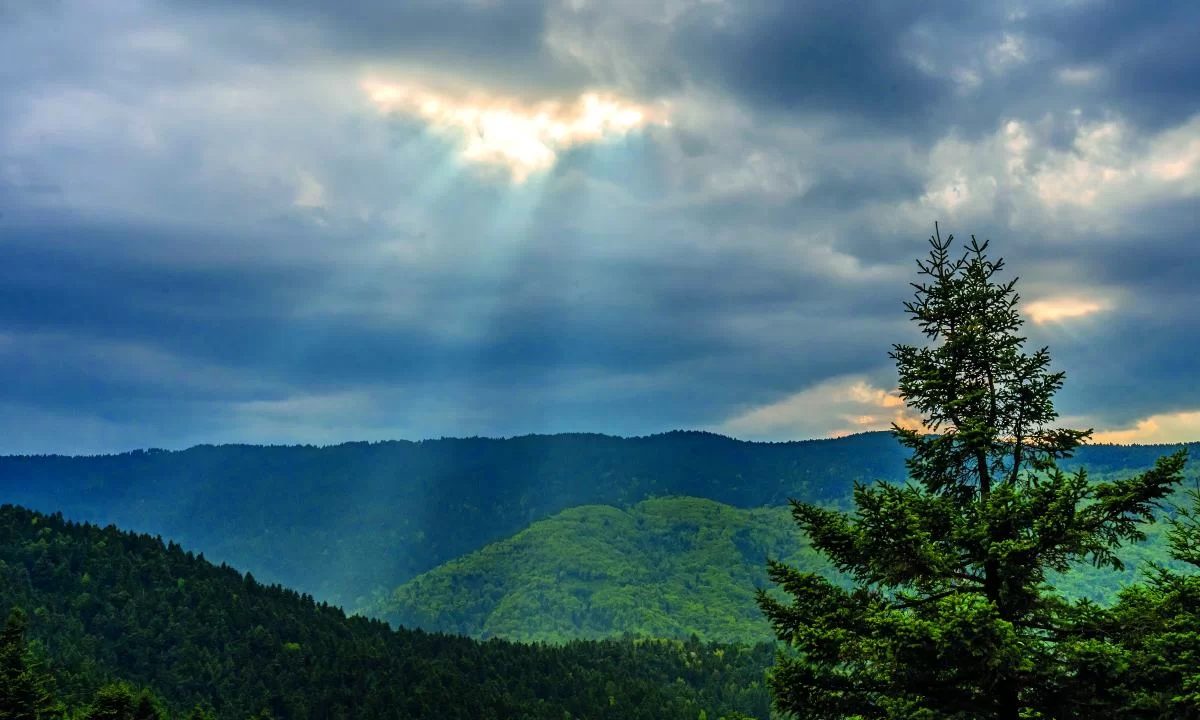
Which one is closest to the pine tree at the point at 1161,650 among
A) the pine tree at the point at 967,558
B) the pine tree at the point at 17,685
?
the pine tree at the point at 967,558

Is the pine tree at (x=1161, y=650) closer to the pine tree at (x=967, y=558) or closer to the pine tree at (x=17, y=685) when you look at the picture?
the pine tree at (x=967, y=558)

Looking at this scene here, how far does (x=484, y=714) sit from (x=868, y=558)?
620 feet

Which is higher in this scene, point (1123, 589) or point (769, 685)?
point (1123, 589)

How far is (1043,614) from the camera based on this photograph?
21.7m

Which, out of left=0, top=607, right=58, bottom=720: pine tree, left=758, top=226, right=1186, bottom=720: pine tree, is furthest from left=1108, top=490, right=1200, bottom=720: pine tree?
left=0, top=607, right=58, bottom=720: pine tree

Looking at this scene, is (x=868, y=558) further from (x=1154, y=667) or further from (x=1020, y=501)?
(x=1154, y=667)

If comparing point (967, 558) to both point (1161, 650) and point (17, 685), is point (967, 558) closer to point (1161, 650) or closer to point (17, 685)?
point (1161, 650)

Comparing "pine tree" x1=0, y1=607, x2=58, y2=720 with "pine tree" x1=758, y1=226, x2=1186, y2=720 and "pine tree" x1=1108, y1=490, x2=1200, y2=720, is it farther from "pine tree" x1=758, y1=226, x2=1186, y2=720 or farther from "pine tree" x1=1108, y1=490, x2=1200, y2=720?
"pine tree" x1=1108, y1=490, x2=1200, y2=720

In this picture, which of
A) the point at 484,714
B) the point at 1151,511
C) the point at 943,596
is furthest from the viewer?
the point at 484,714

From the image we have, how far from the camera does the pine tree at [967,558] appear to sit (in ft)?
66.0

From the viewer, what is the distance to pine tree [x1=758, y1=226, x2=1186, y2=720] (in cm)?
2012

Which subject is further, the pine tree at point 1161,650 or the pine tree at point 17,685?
the pine tree at point 17,685

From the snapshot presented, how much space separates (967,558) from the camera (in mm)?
21844

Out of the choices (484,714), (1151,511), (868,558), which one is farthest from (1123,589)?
(484,714)
